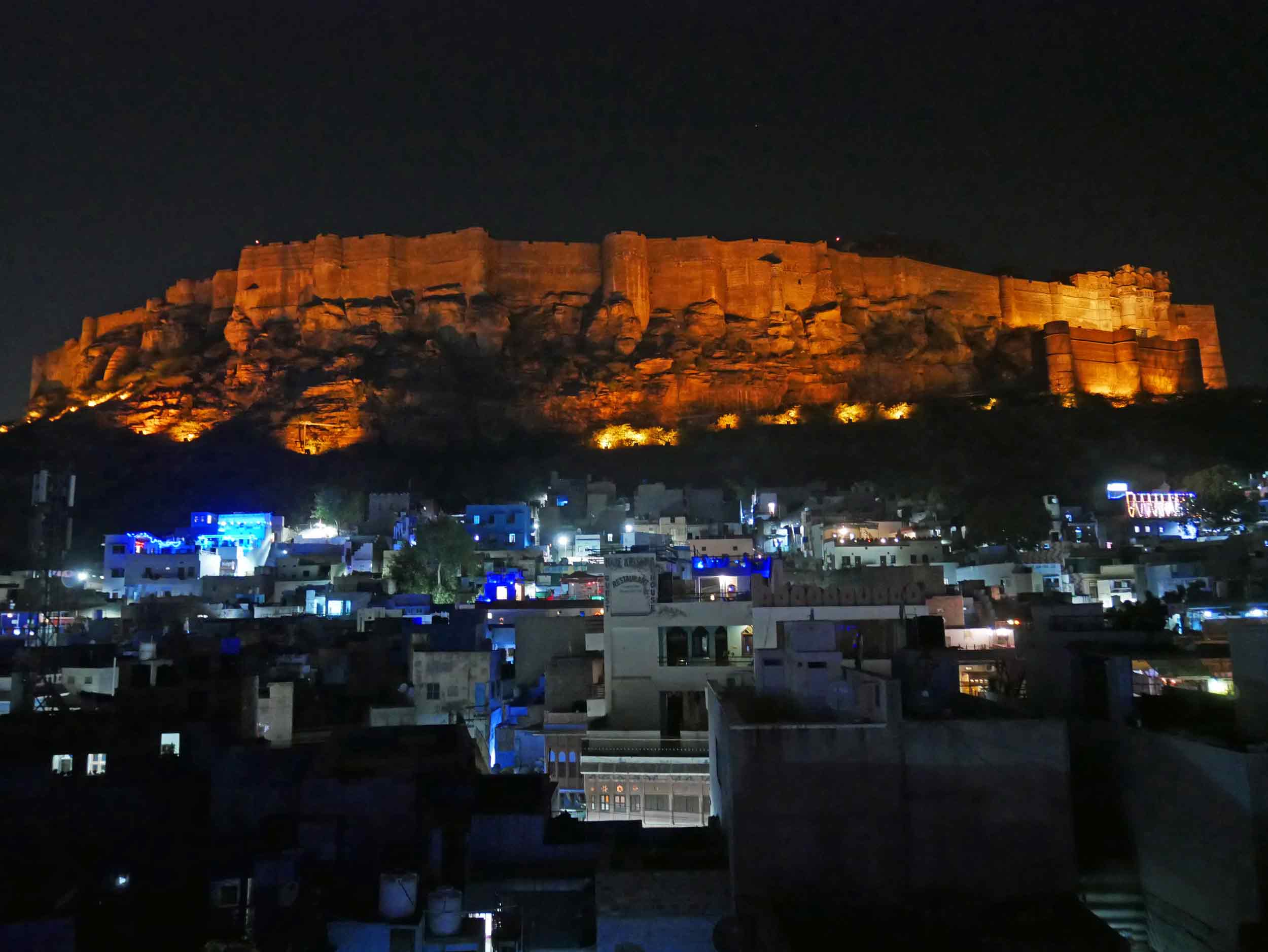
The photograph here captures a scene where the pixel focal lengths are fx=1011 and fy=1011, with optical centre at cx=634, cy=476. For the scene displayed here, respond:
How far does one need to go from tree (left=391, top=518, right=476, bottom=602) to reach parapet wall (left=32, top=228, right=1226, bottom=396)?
32721 millimetres

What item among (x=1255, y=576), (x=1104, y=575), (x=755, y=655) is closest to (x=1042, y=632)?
(x=755, y=655)

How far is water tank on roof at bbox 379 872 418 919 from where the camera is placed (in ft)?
31.6

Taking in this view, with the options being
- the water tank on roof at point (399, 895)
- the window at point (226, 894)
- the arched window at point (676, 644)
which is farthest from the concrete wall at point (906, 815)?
the arched window at point (676, 644)

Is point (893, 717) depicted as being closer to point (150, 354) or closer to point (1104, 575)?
point (1104, 575)

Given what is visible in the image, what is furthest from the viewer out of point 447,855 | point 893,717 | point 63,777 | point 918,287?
point 918,287

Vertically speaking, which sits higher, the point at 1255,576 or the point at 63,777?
the point at 1255,576

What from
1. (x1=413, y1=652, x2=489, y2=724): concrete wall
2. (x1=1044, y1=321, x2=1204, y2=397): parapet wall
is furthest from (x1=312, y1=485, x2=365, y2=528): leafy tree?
(x1=1044, y1=321, x2=1204, y2=397): parapet wall

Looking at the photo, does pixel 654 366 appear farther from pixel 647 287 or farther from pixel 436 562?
pixel 436 562

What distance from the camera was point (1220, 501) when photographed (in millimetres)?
42250

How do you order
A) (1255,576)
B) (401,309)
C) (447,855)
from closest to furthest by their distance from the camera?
(447,855), (1255,576), (401,309)

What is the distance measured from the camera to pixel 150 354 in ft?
251

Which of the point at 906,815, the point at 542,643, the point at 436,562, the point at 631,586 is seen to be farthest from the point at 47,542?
the point at 906,815

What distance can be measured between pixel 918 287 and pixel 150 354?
58.5 metres

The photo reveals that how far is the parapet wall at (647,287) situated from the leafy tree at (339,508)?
22.0m
